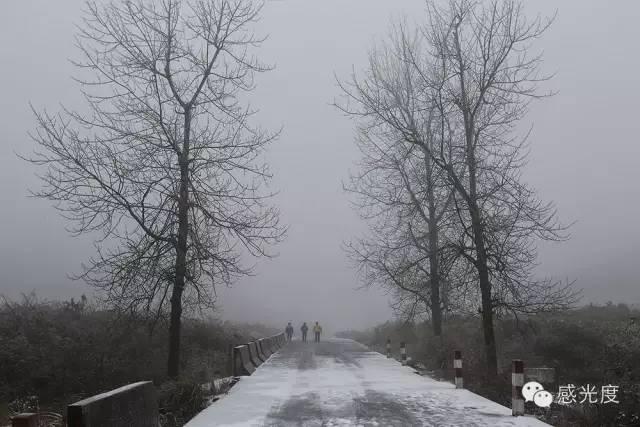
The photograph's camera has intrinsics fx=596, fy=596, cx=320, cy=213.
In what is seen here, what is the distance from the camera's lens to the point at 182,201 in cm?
1694

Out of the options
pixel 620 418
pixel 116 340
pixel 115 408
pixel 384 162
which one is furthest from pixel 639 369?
pixel 116 340

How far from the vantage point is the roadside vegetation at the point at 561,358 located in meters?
12.9

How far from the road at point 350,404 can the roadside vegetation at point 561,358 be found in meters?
1.47

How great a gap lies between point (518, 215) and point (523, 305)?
267 centimetres

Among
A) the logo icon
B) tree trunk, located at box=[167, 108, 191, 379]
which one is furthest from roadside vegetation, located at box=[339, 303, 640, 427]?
tree trunk, located at box=[167, 108, 191, 379]

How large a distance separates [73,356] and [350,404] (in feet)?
43.6

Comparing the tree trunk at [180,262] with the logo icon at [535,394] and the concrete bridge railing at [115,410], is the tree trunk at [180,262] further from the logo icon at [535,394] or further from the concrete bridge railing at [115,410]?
the logo icon at [535,394]

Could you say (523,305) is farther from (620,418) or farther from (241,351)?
(241,351)

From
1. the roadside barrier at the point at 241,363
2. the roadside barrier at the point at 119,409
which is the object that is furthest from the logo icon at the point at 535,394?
the roadside barrier at the point at 241,363

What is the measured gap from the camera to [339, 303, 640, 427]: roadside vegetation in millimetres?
12883

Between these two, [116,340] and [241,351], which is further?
[116,340]

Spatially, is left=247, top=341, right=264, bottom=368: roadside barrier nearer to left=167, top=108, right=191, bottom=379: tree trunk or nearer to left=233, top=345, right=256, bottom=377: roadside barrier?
left=233, top=345, right=256, bottom=377: roadside barrier

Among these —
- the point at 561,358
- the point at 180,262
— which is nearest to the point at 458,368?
the point at 180,262

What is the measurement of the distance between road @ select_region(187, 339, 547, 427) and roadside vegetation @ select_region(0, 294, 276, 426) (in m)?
3.37
